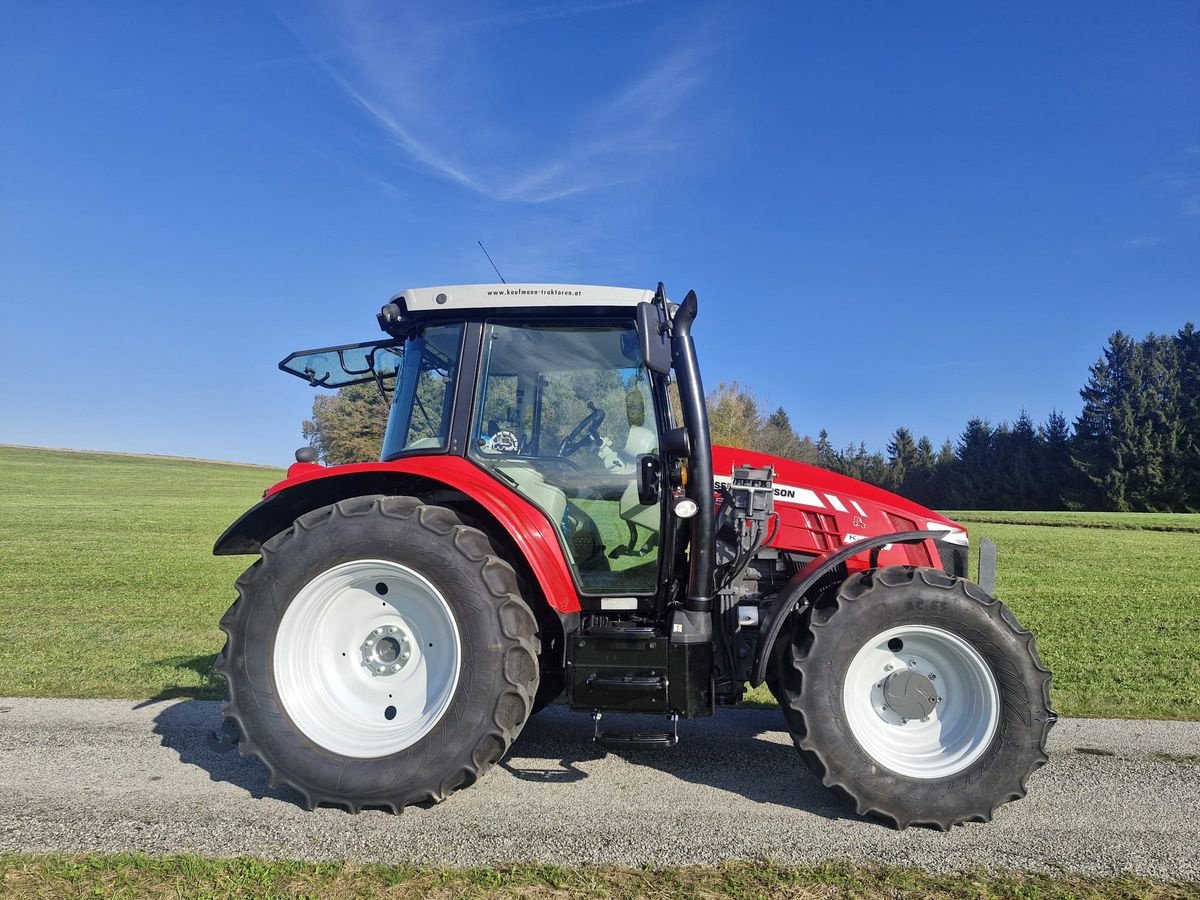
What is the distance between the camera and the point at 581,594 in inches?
147

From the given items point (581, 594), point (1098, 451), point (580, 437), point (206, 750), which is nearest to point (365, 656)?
point (581, 594)

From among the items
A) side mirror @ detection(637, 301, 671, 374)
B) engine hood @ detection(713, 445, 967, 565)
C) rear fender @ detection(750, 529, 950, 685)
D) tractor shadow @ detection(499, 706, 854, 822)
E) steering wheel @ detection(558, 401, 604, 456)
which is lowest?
tractor shadow @ detection(499, 706, 854, 822)

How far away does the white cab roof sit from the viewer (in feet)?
12.5

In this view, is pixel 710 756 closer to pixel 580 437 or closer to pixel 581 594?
pixel 581 594

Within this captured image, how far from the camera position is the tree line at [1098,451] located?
4856 cm

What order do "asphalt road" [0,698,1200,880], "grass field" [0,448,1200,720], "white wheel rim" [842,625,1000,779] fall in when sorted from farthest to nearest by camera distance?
"grass field" [0,448,1200,720] < "white wheel rim" [842,625,1000,779] < "asphalt road" [0,698,1200,880]

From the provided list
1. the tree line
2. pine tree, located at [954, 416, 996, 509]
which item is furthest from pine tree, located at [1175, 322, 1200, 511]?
pine tree, located at [954, 416, 996, 509]

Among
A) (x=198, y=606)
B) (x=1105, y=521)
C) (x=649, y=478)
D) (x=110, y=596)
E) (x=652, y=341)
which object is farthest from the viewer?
(x=1105, y=521)

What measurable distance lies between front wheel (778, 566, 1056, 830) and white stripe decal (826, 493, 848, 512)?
23.6 inches

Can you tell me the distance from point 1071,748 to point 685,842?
250cm

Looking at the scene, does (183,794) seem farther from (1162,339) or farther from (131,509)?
(1162,339)

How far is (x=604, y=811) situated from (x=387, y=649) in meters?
1.24

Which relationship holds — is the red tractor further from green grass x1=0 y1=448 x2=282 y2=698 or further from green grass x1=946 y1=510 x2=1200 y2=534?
green grass x1=946 y1=510 x2=1200 y2=534

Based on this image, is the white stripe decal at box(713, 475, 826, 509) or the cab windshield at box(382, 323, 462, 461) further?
the white stripe decal at box(713, 475, 826, 509)
